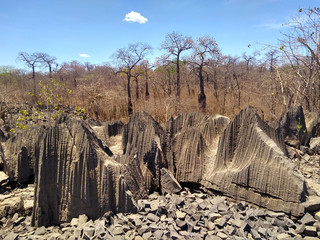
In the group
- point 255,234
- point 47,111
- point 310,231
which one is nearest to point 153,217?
point 255,234

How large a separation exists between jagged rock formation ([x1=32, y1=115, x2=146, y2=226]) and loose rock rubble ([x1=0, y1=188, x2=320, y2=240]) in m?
0.15

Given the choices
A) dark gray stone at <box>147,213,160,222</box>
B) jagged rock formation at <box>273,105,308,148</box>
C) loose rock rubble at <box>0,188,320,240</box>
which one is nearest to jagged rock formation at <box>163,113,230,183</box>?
→ loose rock rubble at <box>0,188,320,240</box>

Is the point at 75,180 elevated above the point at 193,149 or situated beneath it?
situated beneath

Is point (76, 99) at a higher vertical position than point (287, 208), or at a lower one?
higher

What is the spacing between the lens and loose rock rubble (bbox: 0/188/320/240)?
286 cm

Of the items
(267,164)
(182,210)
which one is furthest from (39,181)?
(267,164)

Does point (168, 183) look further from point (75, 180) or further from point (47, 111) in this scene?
point (47, 111)

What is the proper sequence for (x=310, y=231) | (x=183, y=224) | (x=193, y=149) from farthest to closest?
(x=193, y=149), (x=183, y=224), (x=310, y=231)

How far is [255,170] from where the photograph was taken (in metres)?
3.53

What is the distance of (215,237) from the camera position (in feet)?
9.20

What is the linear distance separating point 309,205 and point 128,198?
2372 millimetres

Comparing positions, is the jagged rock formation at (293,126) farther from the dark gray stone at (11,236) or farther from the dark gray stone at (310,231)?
the dark gray stone at (11,236)

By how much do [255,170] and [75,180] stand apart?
266cm

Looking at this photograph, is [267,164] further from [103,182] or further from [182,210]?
[103,182]
